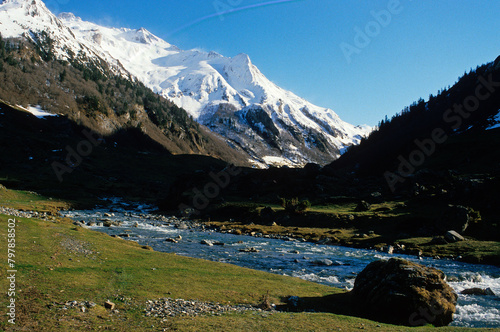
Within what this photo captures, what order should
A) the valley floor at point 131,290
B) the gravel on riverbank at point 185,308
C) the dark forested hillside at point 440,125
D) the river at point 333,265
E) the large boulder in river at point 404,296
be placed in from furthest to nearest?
the dark forested hillside at point 440,125 → the river at point 333,265 → the large boulder in river at point 404,296 → the gravel on riverbank at point 185,308 → the valley floor at point 131,290

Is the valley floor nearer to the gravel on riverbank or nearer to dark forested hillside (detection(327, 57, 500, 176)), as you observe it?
the gravel on riverbank

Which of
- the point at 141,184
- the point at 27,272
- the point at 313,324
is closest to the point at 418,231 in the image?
the point at 313,324

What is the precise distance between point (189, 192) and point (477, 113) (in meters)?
164

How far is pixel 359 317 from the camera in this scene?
628 inches

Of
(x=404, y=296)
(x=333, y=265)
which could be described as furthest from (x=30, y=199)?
(x=404, y=296)

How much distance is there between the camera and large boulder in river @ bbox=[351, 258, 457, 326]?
15781mm

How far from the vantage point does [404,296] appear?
52.5 ft

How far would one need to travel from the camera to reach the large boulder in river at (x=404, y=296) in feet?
51.8

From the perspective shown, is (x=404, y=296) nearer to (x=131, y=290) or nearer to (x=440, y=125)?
(x=131, y=290)

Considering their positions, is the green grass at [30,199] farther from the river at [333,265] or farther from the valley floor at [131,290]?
the valley floor at [131,290]

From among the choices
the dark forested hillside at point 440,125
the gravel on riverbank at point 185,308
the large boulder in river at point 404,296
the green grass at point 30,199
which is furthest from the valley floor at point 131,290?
the dark forested hillside at point 440,125

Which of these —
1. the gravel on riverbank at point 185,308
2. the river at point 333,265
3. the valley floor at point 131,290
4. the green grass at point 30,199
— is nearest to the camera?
the valley floor at point 131,290

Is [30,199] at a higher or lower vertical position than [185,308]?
lower

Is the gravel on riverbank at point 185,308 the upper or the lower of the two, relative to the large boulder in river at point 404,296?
lower
